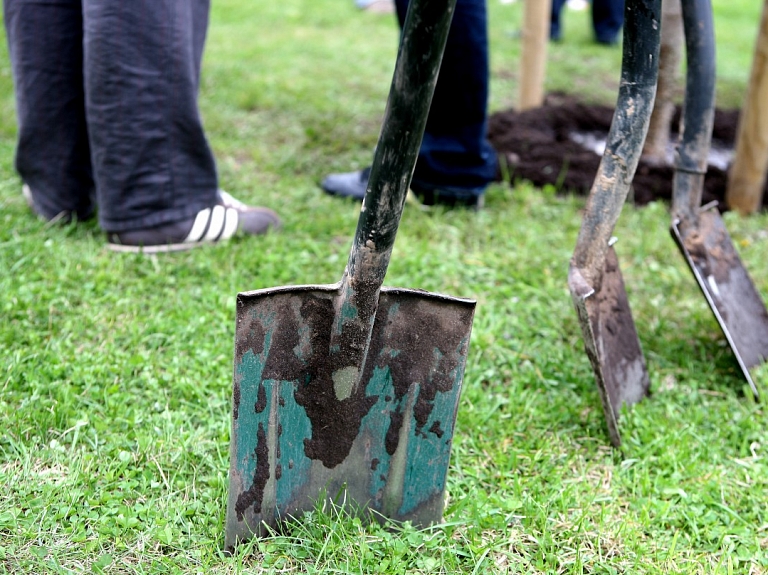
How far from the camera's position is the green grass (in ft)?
4.15

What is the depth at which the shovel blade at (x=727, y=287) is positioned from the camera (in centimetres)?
172

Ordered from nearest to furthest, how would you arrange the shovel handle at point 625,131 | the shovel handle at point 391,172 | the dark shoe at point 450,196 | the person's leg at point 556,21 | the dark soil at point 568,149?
the shovel handle at point 391,172
the shovel handle at point 625,131
the dark shoe at point 450,196
the dark soil at point 568,149
the person's leg at point 556,21

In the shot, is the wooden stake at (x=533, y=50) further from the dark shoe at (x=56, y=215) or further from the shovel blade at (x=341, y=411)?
the shovel blade at (x=341, y=411)

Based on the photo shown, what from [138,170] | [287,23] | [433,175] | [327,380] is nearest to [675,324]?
[433,175]

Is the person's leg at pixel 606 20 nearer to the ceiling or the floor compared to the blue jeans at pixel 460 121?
nearer to the ceiling

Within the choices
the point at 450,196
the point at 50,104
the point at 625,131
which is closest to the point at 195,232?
the point at 50,104

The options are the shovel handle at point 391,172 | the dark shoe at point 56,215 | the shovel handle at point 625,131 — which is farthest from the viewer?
the dark shoe at point 56,215

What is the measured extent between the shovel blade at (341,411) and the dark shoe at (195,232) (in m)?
1.11

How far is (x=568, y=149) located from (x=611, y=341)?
68.1 inches

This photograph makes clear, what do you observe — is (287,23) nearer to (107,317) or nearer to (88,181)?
(88,181)

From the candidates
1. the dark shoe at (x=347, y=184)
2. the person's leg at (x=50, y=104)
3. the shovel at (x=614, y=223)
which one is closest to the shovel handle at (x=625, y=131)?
the shovel at (x=614, y=223)

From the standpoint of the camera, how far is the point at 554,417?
1645 mm

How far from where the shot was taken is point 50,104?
213cm

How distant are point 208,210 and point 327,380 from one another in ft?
3.82
